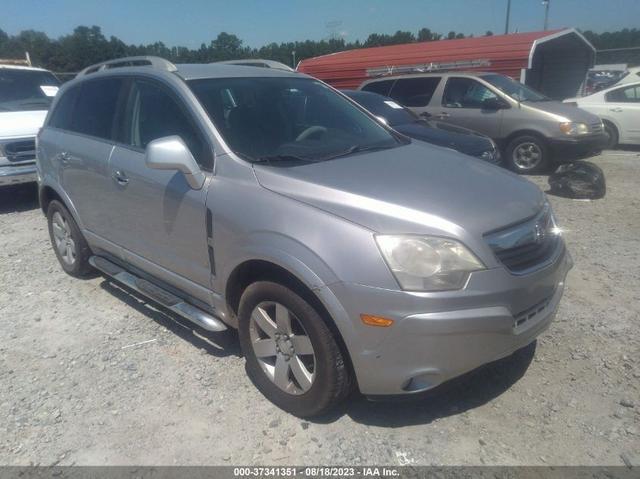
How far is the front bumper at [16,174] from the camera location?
7016mm

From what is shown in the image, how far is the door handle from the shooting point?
3.60 meters

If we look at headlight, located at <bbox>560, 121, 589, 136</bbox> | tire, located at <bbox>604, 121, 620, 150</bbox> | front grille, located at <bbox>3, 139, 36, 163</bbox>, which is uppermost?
front grille, located at <bbox>3, 139, 36, 163</bbox>

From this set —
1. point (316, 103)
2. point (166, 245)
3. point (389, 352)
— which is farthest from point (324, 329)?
point (316, 103)

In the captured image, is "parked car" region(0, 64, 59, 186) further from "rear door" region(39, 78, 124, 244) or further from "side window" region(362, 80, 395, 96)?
"side window" region(362, 80, 395, 96)

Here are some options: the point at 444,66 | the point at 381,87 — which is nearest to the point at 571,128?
the point at 381,87

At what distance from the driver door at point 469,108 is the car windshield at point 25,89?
22.4 feet

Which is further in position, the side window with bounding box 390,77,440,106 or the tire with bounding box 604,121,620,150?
the tire with bounding box 604,121,620,150

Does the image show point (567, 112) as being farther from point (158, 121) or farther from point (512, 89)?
point (158, 121)

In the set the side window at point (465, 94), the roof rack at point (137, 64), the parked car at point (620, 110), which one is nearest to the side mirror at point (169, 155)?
the roof rack at point (137, 64)

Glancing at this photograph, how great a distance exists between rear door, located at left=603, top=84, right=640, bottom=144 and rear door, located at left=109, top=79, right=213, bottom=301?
10669 millimetres

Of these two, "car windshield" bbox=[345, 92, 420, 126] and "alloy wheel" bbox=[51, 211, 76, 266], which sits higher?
"car windshield" bbox=[345, 92, 420, 126]

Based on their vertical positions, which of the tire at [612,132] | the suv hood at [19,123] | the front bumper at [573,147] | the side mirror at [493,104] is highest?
the suv hood at [19,123]

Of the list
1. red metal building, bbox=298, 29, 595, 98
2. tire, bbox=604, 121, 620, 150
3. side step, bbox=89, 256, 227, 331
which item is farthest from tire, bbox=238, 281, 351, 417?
red metal building, bbox=298, 29, 595, 98

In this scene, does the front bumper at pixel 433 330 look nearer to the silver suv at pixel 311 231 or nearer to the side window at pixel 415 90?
the silver suv at pixel 311 231
